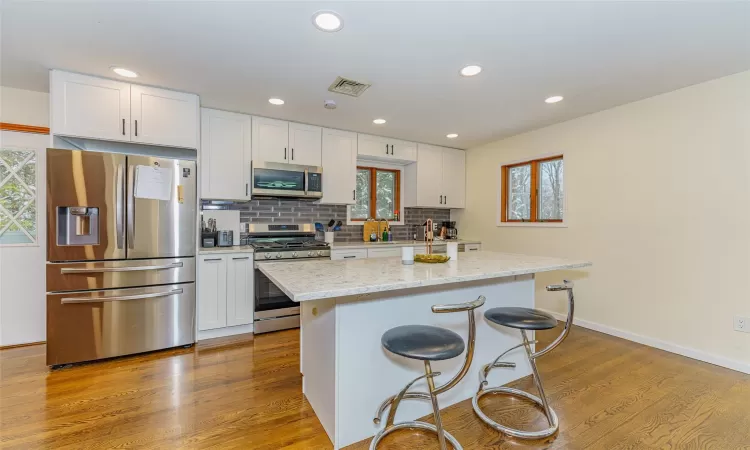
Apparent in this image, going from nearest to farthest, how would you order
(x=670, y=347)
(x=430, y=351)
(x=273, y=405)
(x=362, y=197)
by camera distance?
1. (x=430, y=351)
2. (x=273, y=405)
3. (x=670, y=347)
4. (x=362, y=197)

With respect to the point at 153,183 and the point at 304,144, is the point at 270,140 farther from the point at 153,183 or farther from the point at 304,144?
the point at 153,183

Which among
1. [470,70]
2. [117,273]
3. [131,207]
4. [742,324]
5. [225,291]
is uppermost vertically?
[470,70]

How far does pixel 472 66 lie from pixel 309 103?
157 centimetres

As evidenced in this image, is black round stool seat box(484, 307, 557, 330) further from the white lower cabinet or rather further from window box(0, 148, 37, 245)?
window box(0, 148, 37, 245)

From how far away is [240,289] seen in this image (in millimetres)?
3174

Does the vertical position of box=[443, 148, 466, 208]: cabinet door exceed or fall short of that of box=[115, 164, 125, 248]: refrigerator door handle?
it exceeds it

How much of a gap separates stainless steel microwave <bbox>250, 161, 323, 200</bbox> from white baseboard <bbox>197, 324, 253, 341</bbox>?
1419 mm

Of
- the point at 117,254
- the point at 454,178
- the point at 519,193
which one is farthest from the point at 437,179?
the point at 117,254

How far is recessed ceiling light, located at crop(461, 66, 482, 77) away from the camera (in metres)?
2.38

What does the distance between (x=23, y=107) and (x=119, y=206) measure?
1.46 metres

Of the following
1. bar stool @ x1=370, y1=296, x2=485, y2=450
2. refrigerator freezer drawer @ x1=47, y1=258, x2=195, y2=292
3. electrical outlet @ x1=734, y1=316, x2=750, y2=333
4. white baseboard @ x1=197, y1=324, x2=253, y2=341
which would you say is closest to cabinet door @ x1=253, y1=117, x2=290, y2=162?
refrigerator freezer drawer @ x1=47, y1=258, x2=195, y2=292

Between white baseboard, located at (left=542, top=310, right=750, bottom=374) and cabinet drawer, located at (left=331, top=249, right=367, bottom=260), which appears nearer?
white baseboard, located at (left=542, top=310, right=750, bottom=374)

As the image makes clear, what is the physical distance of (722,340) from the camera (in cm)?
252

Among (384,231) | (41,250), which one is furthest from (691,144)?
(41,250)
